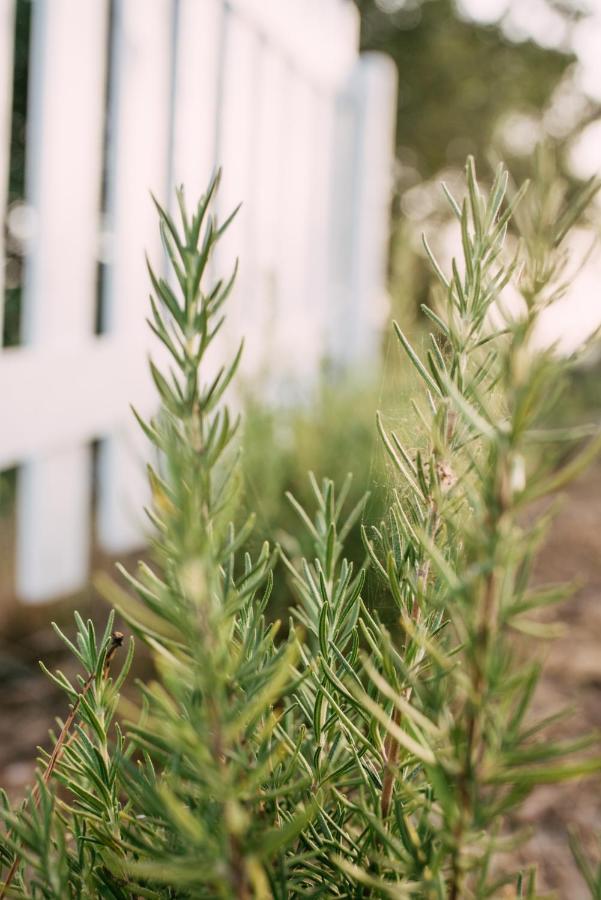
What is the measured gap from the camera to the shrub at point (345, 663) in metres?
0.37

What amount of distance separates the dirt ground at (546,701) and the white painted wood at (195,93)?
1.02 metres

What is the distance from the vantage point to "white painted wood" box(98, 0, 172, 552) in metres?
2.20

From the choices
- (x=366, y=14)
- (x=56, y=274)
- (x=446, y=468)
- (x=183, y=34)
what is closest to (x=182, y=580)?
(x=446, y=468)

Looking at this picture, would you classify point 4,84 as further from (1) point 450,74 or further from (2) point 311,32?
(1) point 450,74

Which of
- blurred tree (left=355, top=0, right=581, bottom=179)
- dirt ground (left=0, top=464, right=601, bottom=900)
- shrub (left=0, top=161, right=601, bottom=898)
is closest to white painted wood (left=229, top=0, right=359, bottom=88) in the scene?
dirt ground (left=0, top=464, right=601, bottom=900)

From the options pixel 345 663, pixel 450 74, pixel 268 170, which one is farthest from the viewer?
pixel 450 74

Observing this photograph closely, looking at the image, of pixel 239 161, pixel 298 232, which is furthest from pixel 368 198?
pixel 239 161

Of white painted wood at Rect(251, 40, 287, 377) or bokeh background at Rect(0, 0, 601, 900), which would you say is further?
white painted wood at Rect(251, 40, 287, 377)

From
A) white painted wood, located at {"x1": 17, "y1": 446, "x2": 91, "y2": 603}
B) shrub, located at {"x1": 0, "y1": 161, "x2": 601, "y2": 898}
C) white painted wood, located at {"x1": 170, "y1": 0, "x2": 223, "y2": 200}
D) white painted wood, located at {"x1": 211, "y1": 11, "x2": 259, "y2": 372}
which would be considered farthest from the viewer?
white painted wood, located at {"x1": 211, "y1": 11, "x2": 259, "y2": 372}

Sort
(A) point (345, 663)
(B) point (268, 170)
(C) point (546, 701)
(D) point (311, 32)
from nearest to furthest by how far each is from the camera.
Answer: (A) point (345, 663), (C) point (546, 701), (B) point (268, 170), (D) point (311, 32)

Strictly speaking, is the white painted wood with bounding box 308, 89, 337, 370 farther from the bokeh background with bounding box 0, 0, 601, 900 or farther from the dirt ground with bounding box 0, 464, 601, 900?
the dirt ground with bounding box 0, 464, 601, 900

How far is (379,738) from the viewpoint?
1.69 ft

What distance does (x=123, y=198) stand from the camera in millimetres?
2244

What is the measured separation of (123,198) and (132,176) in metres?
0.06
